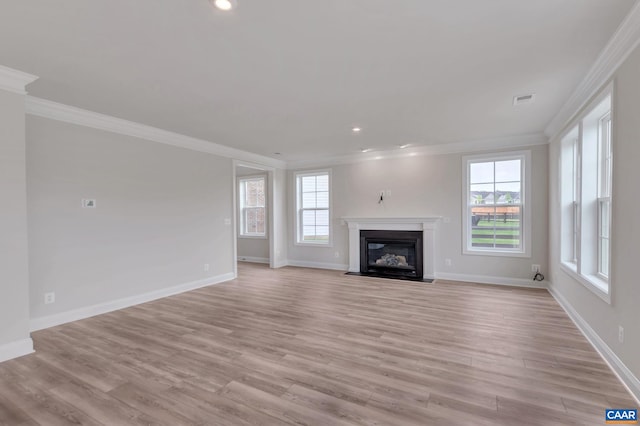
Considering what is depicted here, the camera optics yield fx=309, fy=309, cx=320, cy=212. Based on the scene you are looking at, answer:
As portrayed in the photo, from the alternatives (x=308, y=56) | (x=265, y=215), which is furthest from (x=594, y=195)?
(x=265, y=215)

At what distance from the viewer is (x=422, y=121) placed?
14.3 ft

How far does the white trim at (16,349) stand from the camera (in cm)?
274

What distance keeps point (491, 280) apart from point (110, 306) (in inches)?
237

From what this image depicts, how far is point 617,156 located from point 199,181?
210 inches

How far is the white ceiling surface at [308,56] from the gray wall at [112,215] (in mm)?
549

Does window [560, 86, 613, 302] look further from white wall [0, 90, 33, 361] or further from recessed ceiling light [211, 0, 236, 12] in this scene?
white wall [0, 90, 33, 361]

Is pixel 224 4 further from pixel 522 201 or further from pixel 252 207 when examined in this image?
pixel 252 207

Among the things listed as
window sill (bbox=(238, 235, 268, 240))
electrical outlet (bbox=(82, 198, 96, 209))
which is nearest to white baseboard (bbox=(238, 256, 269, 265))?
window sill (bbox=(238, 235, 268, 240))

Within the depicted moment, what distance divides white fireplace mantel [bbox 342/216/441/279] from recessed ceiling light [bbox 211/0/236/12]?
4977mm

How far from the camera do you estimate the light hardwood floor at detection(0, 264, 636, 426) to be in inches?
78.2

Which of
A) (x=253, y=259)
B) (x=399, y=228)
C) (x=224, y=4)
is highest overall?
(x=224, y=4)

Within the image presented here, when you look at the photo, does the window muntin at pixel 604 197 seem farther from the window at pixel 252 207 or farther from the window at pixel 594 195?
the window at pixel 252 207

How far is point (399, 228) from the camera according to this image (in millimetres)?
6266

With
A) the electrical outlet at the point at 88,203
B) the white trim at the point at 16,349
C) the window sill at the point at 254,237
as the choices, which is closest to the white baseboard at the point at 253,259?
the window sill at the point at 254,237
